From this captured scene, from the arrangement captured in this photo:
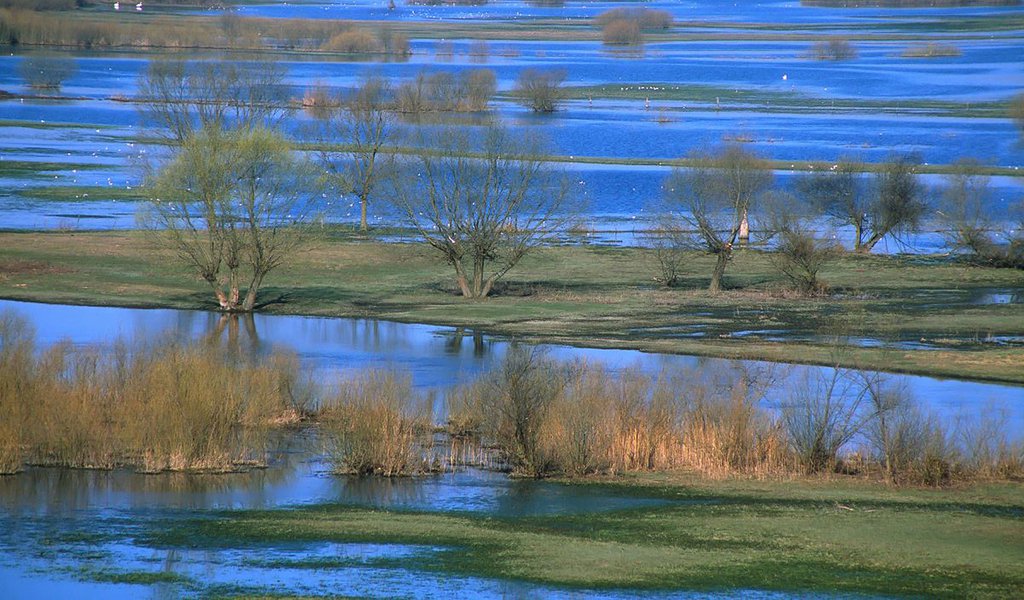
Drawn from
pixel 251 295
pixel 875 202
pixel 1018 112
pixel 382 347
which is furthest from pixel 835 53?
pixel 382 347

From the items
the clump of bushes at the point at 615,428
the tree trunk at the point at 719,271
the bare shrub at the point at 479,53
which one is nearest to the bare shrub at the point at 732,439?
the clump of bushes at the point at 615,428

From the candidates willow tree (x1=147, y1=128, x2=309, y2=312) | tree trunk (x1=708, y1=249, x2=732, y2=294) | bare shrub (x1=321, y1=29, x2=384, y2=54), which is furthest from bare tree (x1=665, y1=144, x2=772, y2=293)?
bare shrub (x1=321, y1=29, x2=384, y2=54)

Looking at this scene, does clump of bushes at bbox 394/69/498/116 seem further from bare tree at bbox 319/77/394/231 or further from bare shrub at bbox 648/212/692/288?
bare shrub at bbox 648/212/692/288

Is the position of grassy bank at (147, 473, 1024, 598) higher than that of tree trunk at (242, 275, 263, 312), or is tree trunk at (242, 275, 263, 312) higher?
tree trunk at (242, 275, 263, 312)

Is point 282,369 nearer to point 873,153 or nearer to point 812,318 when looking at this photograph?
point 812,318

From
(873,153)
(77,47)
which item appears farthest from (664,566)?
(77,47)

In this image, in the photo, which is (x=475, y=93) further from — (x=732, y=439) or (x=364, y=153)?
(x=732, y=439)
